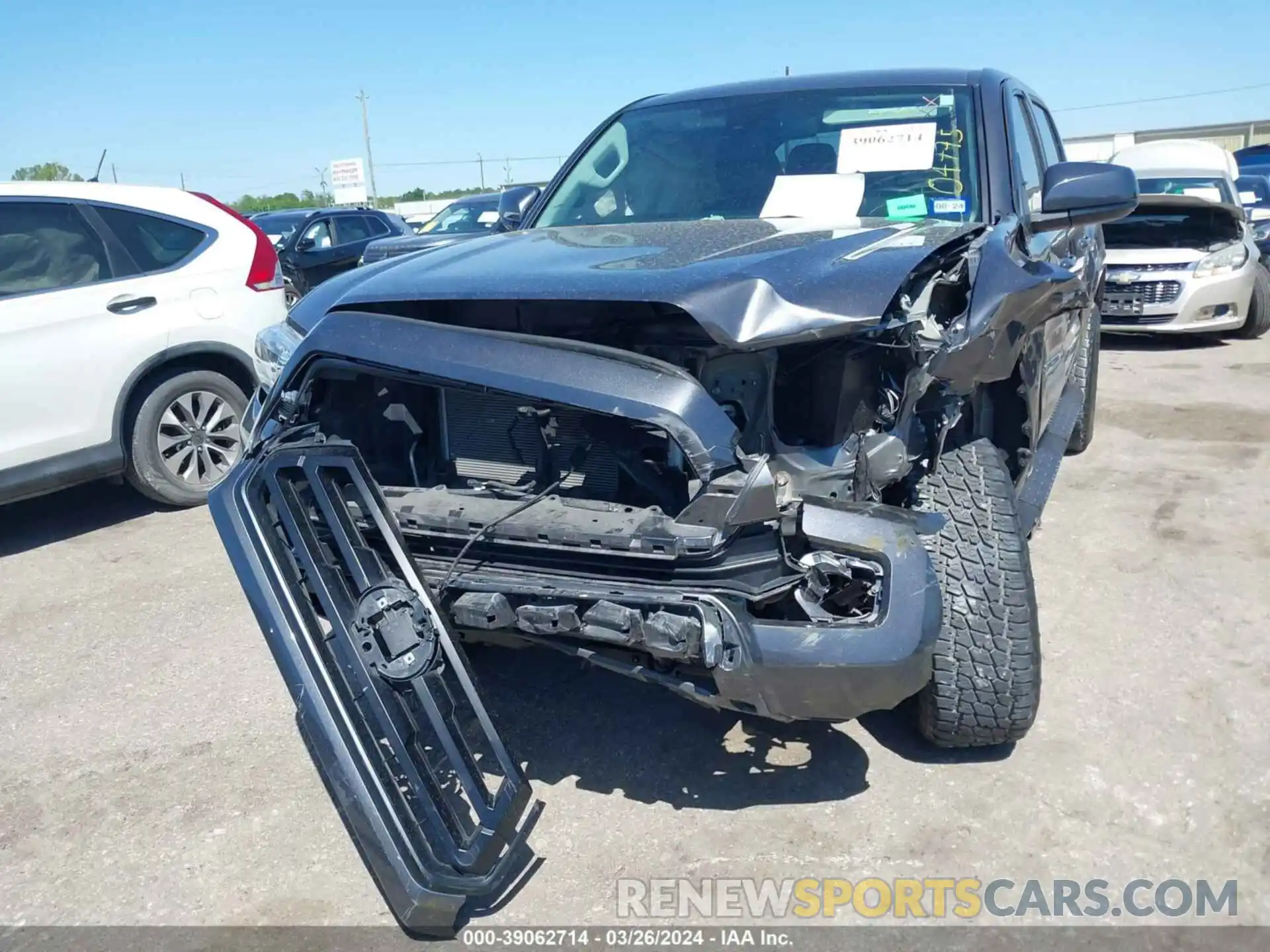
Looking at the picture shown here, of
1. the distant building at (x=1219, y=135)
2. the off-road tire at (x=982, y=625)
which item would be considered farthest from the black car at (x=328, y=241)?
the distant building at (x=1219, y=135)

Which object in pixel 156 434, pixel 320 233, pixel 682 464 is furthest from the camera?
pixel 320 233

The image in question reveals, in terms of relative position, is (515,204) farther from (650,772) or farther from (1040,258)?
(650,772)

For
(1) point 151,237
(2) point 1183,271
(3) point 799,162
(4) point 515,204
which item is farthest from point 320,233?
(3) point 799,162

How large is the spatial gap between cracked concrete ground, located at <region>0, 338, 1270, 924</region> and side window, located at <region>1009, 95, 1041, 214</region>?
1.45 meters

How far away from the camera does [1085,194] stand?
312 cm

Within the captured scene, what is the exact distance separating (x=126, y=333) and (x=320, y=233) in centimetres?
802

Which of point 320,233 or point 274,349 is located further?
point 320,233

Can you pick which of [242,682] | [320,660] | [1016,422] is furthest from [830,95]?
[242,682]

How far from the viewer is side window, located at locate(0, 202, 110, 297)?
4805 millimetres

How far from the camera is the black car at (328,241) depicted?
1174 centimetres

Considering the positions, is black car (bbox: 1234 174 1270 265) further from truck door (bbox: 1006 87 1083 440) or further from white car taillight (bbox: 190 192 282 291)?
white car taillight (bbox: 190 192 282 291)

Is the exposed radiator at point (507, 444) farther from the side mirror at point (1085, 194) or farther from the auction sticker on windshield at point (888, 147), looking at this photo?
the side mirror at point (1085, 194)

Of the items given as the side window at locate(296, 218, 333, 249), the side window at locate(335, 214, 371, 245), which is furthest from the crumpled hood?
the side window at locate(335, 214, 371, 245)

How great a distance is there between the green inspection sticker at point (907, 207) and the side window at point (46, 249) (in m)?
3.84
